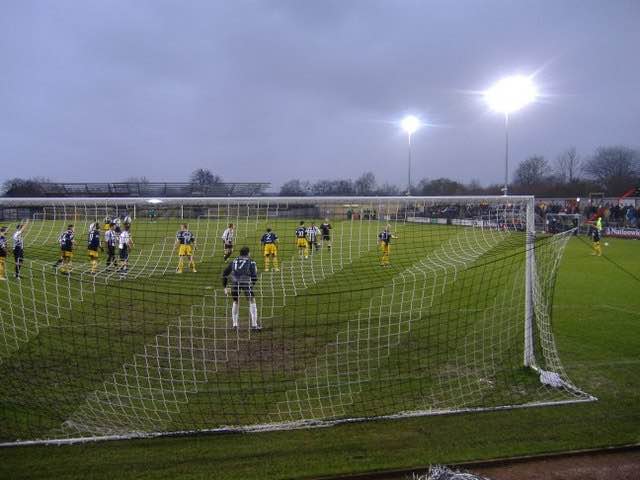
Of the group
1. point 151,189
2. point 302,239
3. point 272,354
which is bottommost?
point 272,354

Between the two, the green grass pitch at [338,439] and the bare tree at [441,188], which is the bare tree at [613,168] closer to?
the bare tree at [441,188]

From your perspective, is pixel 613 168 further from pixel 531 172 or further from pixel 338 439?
pixel 338 439

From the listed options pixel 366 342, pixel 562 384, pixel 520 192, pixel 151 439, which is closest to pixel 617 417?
pixel 562 384

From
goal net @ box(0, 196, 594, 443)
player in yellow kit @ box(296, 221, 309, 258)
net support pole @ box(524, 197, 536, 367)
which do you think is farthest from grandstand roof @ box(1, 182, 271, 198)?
net support pole @ box(524, 197, 536, 367)

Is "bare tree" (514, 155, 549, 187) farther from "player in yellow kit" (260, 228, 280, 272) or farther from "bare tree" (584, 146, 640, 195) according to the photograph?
"player in yellow kit" (260, 228, 280, 272)

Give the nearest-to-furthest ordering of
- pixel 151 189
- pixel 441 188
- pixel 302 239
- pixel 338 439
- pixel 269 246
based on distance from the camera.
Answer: pixel 338 439 → pixel 269 246 → pixel 302 239 → pixel 151 189 → pixel 441 188

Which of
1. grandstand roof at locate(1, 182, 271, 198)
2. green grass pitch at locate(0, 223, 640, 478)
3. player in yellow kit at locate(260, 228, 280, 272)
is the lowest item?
green grass pitch at locate(0, 223, 640, 478)

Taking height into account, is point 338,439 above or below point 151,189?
below

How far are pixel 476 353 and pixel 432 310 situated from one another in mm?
3197

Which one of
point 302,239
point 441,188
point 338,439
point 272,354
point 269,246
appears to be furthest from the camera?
point 441,188

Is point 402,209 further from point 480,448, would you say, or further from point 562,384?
point 480,448

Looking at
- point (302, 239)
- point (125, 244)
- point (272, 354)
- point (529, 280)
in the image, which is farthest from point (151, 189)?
point (529, 280)

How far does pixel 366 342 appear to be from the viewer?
8.88m

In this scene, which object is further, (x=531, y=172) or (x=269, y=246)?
(x=531, y=172)
